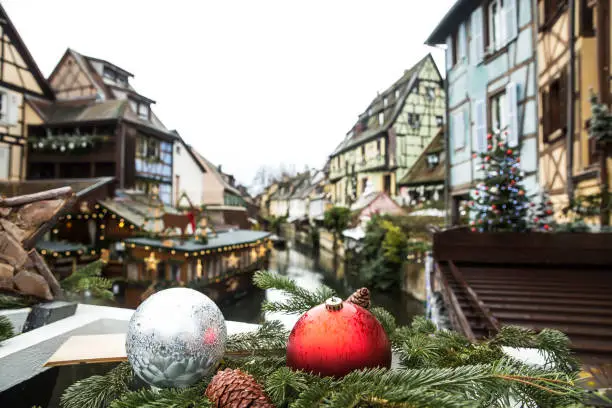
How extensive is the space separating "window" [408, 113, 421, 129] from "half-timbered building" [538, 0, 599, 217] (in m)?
15.7

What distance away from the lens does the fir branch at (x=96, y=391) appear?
965 mm

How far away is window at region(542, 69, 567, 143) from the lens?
7.78 m

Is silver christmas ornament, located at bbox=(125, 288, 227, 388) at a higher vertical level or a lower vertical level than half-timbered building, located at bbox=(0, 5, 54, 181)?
lower

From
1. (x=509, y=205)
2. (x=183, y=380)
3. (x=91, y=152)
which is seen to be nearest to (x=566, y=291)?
(x=509, y=205)

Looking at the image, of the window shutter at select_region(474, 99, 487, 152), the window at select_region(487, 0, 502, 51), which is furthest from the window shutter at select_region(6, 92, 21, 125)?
the window at select_region(487, 0, 502, 51)

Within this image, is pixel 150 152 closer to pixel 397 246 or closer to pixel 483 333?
pixel 397 246

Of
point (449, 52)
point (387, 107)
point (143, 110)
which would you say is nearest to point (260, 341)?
point (449, 52)

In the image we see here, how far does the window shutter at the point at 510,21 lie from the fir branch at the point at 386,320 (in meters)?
10.6

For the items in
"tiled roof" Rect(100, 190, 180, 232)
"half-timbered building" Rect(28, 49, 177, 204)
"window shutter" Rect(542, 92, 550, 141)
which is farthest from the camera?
"half-timbered building" Rect(28, 49, 177, 204)

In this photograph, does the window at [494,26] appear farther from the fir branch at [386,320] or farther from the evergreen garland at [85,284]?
the evergreen garland at [85,284]

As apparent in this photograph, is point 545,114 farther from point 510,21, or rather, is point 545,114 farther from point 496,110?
point 510,21

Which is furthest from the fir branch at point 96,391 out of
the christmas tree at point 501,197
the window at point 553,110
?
the window at point 553,110

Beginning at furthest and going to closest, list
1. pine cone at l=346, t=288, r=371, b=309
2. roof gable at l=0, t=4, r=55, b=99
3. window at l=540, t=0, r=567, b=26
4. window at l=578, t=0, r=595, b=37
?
1. roof gable at l=0, t=4, r=55, b=99
2. window at l=540, t=0, r=567, b=26
3. window at l=578, t=0, r=595, b=37
4. pine cone at l=346, t=288, r=371, b=309

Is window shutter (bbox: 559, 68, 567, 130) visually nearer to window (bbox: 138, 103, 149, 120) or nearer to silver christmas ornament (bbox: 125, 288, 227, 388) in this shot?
silver christmas ornament (bbox: 125, 288, 227, 388)
